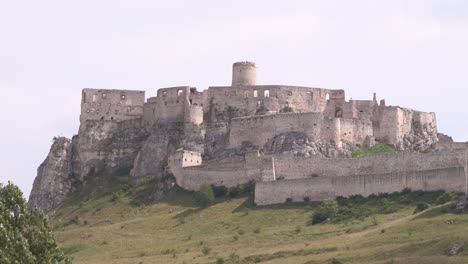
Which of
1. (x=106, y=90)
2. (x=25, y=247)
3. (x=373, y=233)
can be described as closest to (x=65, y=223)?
(x=106, y=90)

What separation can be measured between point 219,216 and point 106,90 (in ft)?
88.8

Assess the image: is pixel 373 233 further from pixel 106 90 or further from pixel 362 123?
pixel 106 90

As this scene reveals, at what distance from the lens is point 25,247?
44.2 m

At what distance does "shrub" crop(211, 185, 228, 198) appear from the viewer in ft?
308

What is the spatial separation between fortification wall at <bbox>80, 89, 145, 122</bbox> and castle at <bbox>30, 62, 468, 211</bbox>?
0.34ft

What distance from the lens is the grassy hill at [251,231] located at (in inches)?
2773

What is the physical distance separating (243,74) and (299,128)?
11266mm

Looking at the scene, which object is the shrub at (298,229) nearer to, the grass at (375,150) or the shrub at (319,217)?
the shrub at (319,217)

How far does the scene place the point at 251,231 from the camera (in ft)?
272

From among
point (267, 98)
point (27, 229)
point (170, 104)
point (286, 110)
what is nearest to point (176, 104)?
point (170, 104)

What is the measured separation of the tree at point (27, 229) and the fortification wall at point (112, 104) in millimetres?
63688

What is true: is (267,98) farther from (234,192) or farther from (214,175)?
(234,192)

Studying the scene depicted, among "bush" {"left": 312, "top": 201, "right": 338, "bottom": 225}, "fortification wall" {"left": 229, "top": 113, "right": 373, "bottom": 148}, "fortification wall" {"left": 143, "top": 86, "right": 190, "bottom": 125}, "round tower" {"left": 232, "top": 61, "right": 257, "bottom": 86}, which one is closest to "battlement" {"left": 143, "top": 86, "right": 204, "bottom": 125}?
"fortification wall" {"left": 143, "top": 86, "right": 190, "bottom": 125}

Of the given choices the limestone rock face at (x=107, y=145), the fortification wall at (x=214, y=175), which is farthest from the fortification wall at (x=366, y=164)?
the limestone rock face at (x=107, y=145)
